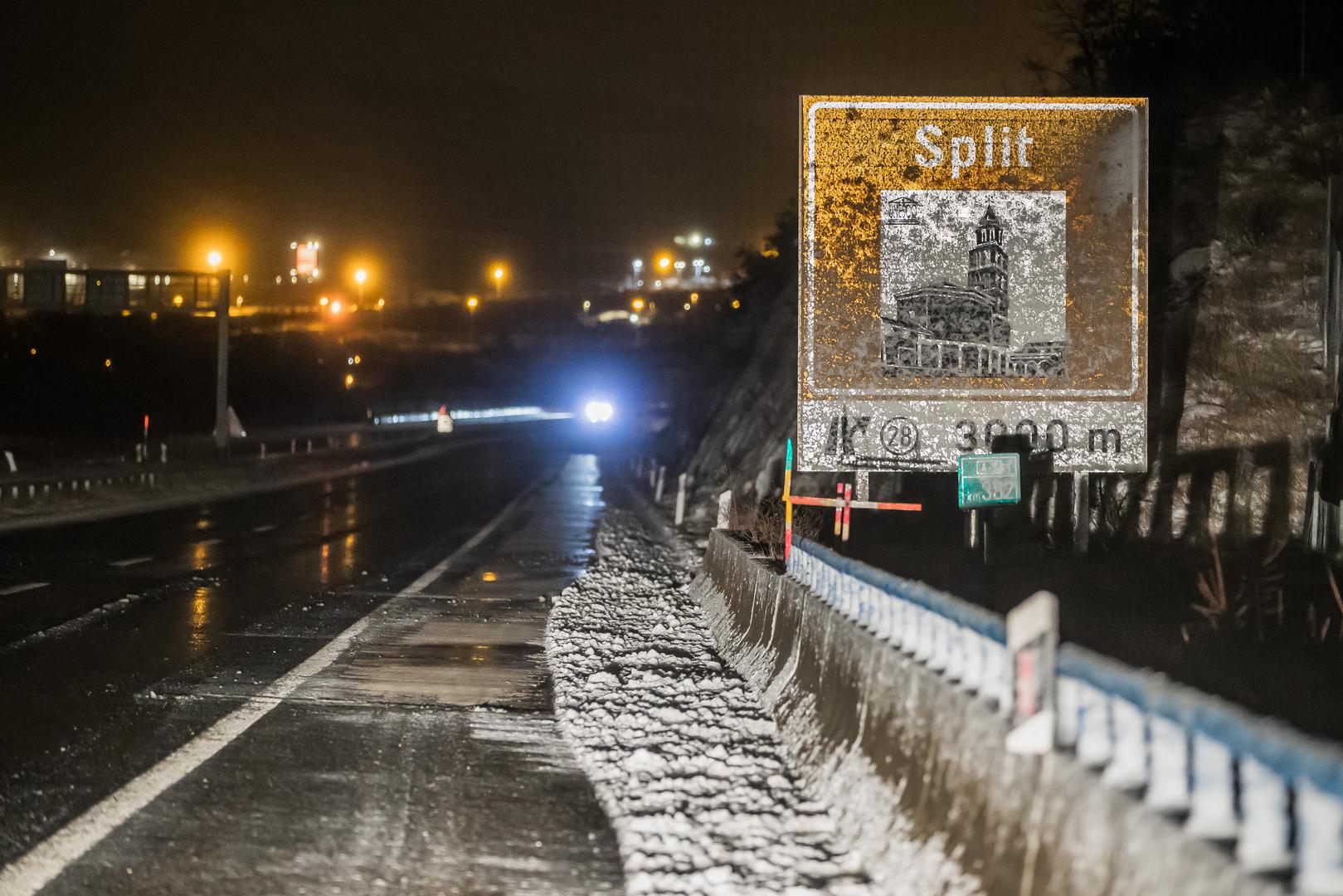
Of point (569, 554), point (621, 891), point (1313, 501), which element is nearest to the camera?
point (621, 891)

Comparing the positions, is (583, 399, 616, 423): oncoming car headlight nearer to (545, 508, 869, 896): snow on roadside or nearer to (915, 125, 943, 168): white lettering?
(545, 508, 869, 896): snow on roadside

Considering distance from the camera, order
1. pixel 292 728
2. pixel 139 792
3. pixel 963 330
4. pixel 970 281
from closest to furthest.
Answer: pixel 139 792
pixel 292 728
pixel 970 281
pixel 963 330

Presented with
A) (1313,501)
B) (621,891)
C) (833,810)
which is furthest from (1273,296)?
(621,891)

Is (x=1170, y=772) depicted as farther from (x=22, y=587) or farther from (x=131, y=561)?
(x=131, y=561)

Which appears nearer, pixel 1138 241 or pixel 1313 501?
pixel 1138 241

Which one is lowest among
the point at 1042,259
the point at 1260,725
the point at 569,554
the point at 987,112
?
the point at 569,554

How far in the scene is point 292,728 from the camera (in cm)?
873

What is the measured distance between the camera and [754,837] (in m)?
6.33

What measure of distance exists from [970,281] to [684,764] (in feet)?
23.2

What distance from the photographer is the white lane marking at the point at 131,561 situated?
1897 cm

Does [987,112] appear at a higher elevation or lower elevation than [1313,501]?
higher

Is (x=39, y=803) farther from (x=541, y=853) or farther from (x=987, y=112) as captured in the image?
(x=987, y=112)

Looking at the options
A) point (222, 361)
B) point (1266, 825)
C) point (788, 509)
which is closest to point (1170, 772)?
point (1266, 825)

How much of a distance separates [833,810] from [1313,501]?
12.1m
